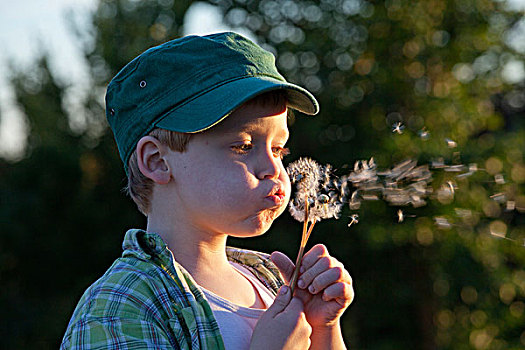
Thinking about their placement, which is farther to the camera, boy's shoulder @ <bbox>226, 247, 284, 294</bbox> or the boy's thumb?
boy's shoulder @ <bbox>226, 247, 284, 294</bbox>

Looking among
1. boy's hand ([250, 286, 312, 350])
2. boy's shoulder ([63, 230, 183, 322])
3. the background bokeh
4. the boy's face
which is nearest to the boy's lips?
the boy's face

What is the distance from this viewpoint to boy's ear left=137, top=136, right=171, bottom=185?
5.77ft

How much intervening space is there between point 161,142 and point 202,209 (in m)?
0.23

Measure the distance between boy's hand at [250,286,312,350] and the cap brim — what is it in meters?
0.51

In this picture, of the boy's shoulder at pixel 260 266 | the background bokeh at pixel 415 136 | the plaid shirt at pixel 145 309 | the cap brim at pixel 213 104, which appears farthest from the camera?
the background bokeh at pixel 415 136

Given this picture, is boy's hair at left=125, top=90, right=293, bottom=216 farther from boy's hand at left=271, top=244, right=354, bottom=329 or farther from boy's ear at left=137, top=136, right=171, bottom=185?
boy's hand at left=271, top=244, right=354, bottom=329

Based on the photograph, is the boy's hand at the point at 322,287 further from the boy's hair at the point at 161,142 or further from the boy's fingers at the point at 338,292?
the boy's hair at the point at 161,142

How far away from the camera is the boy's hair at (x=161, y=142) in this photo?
→ 1727 mm

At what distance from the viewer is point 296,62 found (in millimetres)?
6613

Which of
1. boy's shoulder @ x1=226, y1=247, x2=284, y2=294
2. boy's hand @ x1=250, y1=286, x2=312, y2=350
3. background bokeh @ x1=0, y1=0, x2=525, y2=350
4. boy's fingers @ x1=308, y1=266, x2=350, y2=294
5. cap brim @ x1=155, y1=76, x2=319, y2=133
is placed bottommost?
background bokeh @ x1=0, y1=0, x2=525, y2=350

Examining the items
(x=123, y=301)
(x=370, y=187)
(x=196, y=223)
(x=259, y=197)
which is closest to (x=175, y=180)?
(x=196, y=223)

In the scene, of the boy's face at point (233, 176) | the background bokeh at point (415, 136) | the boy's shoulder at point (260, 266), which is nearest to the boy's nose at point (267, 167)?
the boy's face at point (233, 176)

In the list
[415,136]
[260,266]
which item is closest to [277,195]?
[260,266]

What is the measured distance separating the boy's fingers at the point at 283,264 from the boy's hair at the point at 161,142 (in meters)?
0.41
